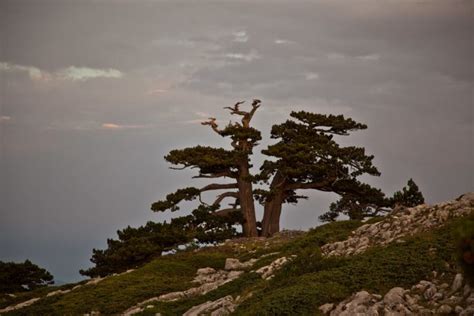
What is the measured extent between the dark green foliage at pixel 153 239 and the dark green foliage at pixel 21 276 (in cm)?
260

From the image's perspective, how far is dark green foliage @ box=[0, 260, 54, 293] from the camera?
4031cm

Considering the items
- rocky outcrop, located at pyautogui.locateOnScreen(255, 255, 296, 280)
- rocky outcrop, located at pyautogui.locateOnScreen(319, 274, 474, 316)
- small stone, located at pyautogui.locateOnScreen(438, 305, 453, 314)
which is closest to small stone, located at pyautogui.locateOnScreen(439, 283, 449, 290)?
rocky outcrop, located at pyautogui.locateOnScreen(319, 274, 474, 316)

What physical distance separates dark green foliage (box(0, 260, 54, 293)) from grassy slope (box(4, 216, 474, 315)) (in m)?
12.2

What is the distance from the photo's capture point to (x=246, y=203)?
Result: 49031mm

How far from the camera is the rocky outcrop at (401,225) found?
74.9 ft

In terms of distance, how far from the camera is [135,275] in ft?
99.9

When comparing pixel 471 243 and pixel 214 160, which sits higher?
pixel 214 160

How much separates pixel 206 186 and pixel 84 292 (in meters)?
22.1

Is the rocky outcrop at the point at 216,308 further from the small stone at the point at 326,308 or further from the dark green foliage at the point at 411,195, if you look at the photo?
the dark green foliage at the point at 411,195

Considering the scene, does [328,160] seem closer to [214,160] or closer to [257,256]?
[214,160]

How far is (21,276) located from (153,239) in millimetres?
8382

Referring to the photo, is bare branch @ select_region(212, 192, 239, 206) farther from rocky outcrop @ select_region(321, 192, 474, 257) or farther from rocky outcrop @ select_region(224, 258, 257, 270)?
rocky outcrop @ select_region(321, 192, 474, 257)

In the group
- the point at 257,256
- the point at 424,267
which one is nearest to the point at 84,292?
the point at 257,256

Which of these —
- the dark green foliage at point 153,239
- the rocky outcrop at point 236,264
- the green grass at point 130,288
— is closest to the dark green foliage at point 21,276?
the dark green foliage at point 153,239
